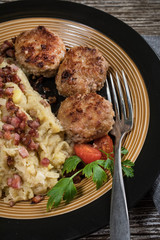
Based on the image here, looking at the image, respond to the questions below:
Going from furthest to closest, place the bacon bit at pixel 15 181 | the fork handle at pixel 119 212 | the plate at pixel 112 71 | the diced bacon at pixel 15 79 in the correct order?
the diced bacon at pixel 15 79, the bacon bit at pixel 15 181, the plate at pixel 112 71, the fork handle at pixel 119 212

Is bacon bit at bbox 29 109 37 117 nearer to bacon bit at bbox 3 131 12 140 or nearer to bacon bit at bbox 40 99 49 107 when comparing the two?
bacon bit at bbox 40 99 49 107

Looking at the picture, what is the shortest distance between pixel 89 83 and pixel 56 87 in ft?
1.98

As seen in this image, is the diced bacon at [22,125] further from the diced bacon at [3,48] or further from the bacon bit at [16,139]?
the diced bacon at [3,48]

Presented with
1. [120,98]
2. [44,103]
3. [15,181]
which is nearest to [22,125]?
[44,103]

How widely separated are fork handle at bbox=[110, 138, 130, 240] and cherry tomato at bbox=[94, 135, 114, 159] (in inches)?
26.0

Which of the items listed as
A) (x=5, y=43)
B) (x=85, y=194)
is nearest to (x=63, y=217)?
(x=85, y=194)

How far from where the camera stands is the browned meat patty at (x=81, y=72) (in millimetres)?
4625

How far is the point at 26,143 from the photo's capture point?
405 cm

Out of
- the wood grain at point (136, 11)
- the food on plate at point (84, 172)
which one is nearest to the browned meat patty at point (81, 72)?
the food on plate at point (84, 172)

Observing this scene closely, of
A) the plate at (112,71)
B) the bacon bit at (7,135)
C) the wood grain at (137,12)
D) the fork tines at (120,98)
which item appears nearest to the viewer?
the plate at (112,71)

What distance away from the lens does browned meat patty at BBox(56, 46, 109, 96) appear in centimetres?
462

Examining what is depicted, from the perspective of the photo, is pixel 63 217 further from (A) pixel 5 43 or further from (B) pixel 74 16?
(B) pixel 74 16

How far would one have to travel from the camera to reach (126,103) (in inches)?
188

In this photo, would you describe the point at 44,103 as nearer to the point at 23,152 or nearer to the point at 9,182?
the point at 23,152
